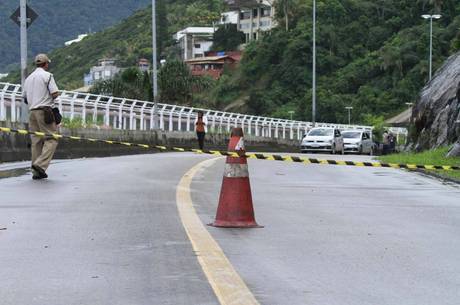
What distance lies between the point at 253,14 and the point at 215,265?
15656 centimetres

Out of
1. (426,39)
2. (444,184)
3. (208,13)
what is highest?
(208,13)

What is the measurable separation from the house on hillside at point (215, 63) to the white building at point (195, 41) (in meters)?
16.0

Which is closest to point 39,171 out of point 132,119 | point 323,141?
point 132,119

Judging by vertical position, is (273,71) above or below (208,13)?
below

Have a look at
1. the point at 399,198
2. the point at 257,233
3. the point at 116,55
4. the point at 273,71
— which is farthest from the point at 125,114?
the point at 116,55

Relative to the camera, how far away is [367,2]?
399ft

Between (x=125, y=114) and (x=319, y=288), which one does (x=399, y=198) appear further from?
(x=125, y=114)

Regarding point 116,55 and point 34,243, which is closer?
point 34,243

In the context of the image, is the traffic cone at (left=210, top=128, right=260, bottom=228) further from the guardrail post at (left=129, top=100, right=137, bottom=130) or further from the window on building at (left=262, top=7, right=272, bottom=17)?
the window on building at (left=262, top=7, right=272, bottom=17)

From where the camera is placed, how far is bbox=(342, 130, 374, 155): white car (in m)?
48.2

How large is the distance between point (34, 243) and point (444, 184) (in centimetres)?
1121

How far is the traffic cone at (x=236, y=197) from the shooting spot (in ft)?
30.3

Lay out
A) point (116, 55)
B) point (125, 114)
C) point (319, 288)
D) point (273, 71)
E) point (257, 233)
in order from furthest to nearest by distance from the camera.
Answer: point (116, 55) → point (273, 71) → point (125, 114) → point (257, 233) → point (319, 288)

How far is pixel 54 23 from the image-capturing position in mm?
160250
